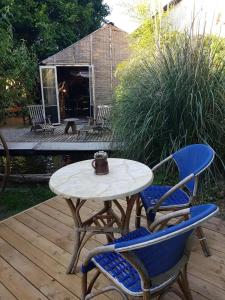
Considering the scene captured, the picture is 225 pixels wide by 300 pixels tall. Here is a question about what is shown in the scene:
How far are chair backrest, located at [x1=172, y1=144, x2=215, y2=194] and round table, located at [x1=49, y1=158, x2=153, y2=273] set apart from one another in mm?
335

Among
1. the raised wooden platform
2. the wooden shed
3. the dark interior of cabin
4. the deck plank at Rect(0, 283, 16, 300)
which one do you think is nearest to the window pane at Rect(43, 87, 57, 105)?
the wooden shed

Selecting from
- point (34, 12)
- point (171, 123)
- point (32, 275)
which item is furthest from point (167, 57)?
point (34, 12)

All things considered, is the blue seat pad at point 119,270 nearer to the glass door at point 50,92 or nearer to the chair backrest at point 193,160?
the chair backrest at point 193,160

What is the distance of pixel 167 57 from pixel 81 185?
2.23 m

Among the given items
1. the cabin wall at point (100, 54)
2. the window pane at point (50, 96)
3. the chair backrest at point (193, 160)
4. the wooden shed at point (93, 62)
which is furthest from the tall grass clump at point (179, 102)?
the window pane at point (50, 96)

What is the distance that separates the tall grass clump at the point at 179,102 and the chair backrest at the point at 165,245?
197cm

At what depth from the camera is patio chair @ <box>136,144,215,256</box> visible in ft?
6.01

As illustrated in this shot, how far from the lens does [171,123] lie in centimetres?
319

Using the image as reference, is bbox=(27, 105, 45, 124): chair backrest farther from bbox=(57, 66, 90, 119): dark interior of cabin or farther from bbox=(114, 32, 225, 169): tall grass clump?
bbox=(114, 32, 225, 169): tall grass clump

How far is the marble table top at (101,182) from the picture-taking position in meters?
1.57

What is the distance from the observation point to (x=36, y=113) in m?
9.17

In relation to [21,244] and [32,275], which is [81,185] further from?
[21,244]

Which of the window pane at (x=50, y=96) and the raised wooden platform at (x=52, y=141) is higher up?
the window pane at (x=50, y=96)

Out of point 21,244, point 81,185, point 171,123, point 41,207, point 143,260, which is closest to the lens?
point 143,260
